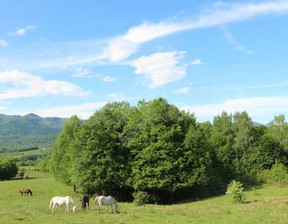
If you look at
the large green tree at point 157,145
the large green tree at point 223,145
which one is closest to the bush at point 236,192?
the large green tree at point 157,145

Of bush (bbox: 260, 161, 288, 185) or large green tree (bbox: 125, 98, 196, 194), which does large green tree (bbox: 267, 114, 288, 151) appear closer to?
bush (bbox: 260, 161, 288, 185)

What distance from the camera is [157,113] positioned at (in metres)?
54.9

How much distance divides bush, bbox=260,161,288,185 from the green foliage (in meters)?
85.7

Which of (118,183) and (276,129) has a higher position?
(276,129)

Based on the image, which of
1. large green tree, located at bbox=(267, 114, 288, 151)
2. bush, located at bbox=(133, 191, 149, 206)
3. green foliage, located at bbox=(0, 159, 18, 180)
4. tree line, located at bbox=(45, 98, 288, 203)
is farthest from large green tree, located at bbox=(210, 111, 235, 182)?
green foliage, located at bbox=(0, 159, 18, 180)

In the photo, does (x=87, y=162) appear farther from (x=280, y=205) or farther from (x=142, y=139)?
(x=280, y=205)

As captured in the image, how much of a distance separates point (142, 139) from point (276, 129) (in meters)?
44.5

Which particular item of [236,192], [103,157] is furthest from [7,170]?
[236,192]

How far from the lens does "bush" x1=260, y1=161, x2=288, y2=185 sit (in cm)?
5944

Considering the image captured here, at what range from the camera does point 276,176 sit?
60844 mm

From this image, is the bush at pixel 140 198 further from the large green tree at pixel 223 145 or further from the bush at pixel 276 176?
the bush at pixel 276 176

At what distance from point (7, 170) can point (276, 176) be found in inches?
3508

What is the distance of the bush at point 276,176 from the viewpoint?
5944cm

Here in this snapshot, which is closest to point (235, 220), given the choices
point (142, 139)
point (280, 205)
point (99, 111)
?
point (280, 205)
